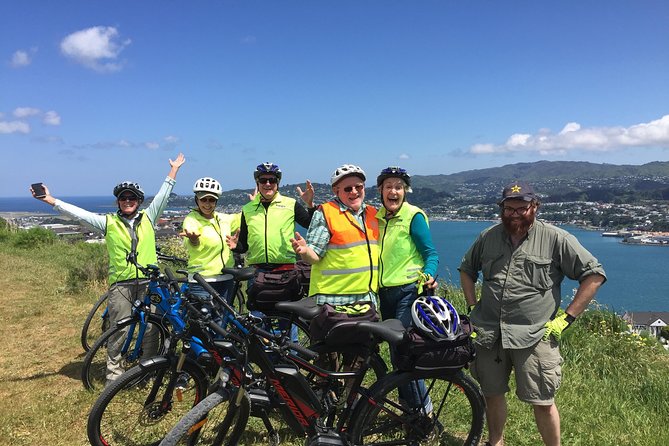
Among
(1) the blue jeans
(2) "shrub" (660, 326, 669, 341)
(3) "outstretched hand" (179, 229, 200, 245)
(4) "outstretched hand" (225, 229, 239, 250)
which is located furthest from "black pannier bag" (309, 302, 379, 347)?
(2) "shrub" (660, 326, 669, 341)

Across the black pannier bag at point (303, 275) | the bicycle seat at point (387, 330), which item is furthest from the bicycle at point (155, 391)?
the black pannier bag at point (303, 275)

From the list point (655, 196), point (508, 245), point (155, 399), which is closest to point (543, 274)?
point (508, 245)

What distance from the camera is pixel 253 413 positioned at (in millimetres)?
2881

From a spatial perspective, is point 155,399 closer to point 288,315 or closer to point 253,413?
point 253,413

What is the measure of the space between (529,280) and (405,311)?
38.0 inches

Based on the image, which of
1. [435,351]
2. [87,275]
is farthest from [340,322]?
[87,275]

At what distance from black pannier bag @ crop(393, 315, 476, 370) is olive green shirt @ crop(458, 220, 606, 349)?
268mm

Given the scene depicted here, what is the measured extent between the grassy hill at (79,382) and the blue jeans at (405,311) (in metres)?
0.98

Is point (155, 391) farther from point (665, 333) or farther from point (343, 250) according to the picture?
point (665, 333)

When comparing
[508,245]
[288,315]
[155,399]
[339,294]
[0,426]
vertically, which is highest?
[508,245]

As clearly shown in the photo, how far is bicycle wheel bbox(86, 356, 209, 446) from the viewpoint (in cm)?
303

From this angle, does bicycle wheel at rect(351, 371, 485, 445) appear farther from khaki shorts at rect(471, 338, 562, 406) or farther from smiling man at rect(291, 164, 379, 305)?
smiling man at rect(291, 164, 379, 305)

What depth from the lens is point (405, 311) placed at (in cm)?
330

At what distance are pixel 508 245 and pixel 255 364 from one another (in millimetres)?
1948
